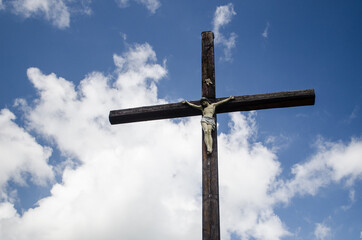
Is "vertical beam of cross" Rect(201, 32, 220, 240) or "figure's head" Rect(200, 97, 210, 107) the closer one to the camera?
"vertical beam of cross" Rect(201, 32, 220, 240)

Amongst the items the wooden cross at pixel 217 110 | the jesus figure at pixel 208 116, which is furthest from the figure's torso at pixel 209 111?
the wooden cross at pixel 217 110

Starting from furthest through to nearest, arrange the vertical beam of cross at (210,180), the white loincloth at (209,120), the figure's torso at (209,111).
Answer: the figure's torso at (209,111) → the white loincloth at (209,120) → the vertical beam of cross at (210,180)

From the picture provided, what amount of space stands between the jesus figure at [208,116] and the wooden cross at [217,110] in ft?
0.28

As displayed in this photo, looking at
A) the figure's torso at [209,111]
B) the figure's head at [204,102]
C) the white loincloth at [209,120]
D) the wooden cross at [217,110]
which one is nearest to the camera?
the wooden cross at [217,110]

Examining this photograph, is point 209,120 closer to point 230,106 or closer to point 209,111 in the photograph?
point 209,111

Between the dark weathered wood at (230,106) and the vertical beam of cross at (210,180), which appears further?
the dark weathered wood at (230,106)

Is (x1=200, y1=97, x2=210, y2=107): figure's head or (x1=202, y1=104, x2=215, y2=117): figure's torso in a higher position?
(x1=200, y1=97, x2=210, y2=107): figure's head

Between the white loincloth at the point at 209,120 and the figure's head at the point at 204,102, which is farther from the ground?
the figure's head at the point at 204,102

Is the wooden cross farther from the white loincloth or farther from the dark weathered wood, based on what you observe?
the white loincloth

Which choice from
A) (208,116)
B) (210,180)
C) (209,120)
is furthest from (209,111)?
(210,180)

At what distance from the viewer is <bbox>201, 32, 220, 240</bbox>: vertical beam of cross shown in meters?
5.31

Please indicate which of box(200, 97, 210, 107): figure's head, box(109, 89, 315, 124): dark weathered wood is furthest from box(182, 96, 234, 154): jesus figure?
box(109, 89, 315, 124): dark weathered wood

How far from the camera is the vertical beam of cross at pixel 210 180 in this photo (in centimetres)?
531

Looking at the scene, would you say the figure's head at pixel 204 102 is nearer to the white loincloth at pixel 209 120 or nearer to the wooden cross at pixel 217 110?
the wooden cross at pixel 217 110
